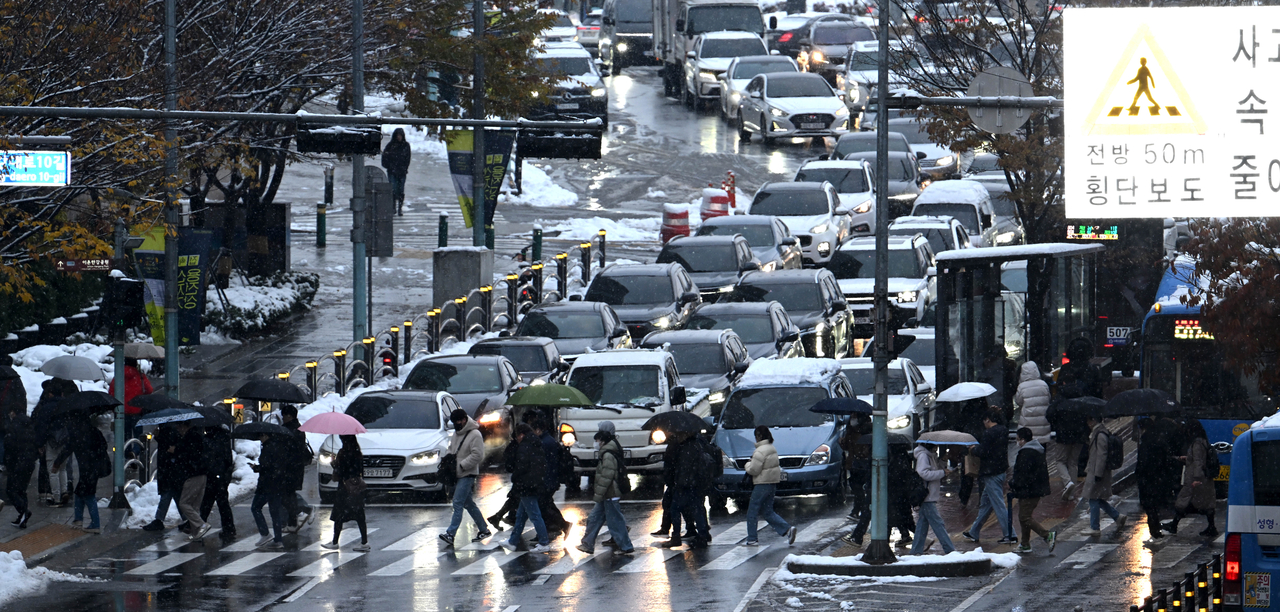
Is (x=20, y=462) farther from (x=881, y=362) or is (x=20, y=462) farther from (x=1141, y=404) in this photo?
(x=1141, y=404)

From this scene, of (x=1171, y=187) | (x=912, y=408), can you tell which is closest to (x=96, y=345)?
(x=912, y=408)

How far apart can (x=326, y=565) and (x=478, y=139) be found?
16.4 meters

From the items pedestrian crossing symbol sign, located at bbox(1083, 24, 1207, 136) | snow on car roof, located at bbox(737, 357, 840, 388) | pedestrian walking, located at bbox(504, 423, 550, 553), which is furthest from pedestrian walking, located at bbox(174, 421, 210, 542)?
pedestrian crossing symbol sign, located at bbox(1083, 24, 1207, 136)

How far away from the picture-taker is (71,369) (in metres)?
23.0

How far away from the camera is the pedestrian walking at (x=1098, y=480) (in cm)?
2047

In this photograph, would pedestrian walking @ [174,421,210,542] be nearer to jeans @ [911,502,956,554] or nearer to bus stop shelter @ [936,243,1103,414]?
jeans @ [911,502,956,554]

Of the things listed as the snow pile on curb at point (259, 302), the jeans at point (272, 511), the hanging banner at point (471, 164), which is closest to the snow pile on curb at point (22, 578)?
the jeans at point (272, 511)

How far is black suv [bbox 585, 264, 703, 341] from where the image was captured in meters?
31.2

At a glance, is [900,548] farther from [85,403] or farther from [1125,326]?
[1125,326]

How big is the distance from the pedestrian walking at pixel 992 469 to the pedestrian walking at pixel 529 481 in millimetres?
4642

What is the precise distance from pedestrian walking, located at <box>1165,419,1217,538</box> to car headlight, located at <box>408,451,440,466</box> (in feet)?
28.9

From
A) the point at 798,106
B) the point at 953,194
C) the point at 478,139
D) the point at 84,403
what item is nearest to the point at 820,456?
the point at 84,403

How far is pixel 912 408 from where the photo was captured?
25359 millimetres

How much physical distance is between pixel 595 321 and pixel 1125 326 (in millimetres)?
9734
